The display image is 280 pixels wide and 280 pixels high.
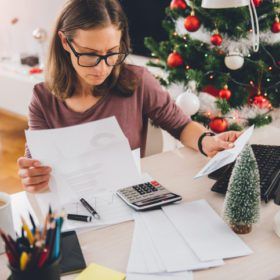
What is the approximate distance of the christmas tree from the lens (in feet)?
5.92

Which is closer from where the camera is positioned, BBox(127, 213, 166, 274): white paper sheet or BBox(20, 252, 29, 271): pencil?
BBox(20, 252, 29, 271): pencil

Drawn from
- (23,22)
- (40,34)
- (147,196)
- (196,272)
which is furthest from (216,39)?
(23,22)

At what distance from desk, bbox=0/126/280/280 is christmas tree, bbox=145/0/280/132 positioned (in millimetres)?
673

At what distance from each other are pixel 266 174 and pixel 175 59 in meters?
1.03

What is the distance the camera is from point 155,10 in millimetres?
2678

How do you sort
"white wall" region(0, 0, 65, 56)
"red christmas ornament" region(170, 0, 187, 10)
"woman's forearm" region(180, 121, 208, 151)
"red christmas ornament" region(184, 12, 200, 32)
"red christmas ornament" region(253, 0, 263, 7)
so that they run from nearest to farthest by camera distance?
1. "woman's forearm" region(180, 121, 208, 151)
2. "red christmas ornament" region(253, 0, 263, 7)
3. "red christmas ornament" region(184, 12, 200, 32)
4. "red christmas ornament" region(170, 0, 187, 10)
5. "white wall" region(0, 0, 65, 56)

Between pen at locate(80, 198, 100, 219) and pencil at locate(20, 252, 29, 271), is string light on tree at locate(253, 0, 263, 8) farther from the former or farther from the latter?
pencil at locate(20, 252, 29, 271)

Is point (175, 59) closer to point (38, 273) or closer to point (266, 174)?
point (266, 174)

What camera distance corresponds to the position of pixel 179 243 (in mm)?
858

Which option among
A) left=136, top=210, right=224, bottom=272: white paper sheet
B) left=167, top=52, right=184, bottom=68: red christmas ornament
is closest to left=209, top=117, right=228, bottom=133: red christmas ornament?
left=167, top=52, right=184, bottom=68: red christmas ornament

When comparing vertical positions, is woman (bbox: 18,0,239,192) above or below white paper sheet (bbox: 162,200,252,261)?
above

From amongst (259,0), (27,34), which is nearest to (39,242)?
(259,0)

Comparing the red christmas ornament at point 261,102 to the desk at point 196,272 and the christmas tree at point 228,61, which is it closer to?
the christmas tree at point 228,61

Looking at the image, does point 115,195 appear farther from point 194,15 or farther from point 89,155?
point 194,15
